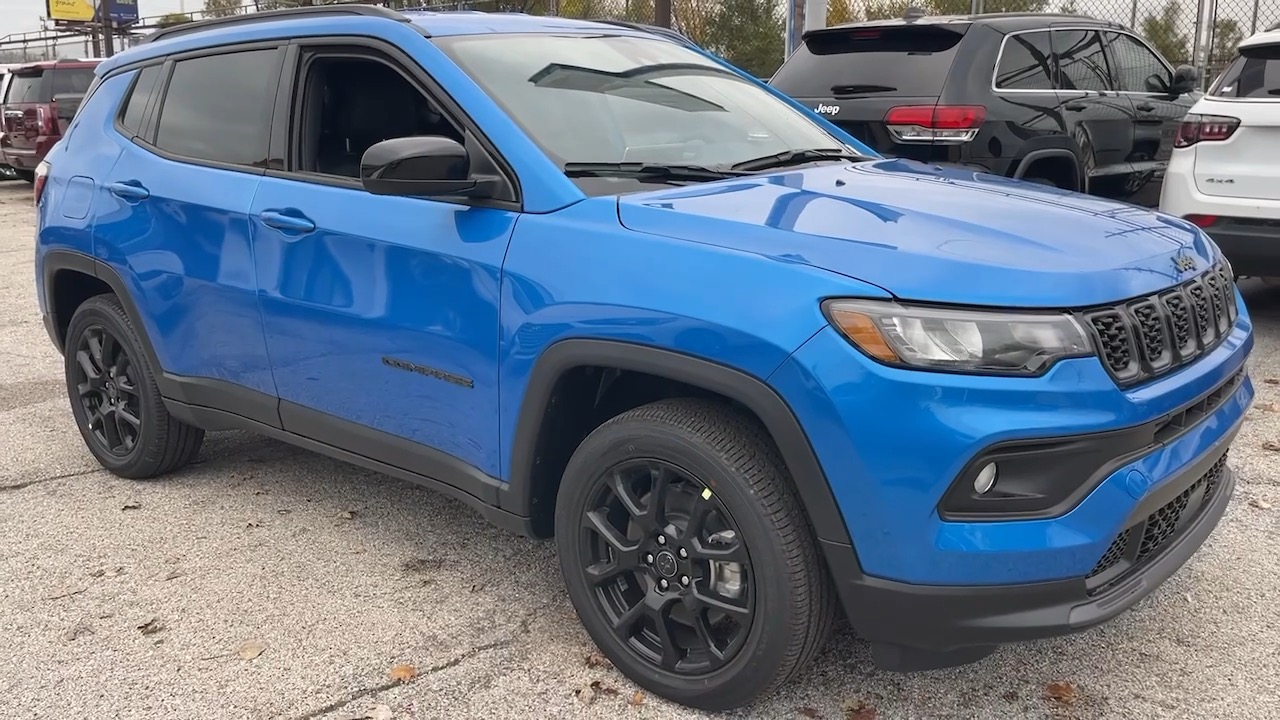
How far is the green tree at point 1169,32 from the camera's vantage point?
1264cm

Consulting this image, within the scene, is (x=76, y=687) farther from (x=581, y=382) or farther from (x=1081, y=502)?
(x=1081, y=502)

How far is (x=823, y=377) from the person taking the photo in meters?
2.30

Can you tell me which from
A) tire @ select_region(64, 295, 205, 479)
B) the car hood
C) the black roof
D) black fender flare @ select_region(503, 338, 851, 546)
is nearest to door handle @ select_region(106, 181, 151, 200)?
tire @ select_region(64, 295, 205, 479)

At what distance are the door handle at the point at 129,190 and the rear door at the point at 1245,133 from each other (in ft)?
17.5

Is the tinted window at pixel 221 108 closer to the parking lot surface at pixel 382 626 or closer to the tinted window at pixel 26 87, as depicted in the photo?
the parking lot surface at pixel 382 626

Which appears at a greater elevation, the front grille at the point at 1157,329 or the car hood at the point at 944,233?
the car hood at the point at 944,233

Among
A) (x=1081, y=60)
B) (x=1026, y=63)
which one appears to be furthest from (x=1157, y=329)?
(x=1081, y=60)

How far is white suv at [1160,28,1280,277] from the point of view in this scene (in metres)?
5.68

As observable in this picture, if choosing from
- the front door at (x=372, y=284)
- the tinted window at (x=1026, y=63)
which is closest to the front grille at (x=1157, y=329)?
the front door at (x=372, y=284)

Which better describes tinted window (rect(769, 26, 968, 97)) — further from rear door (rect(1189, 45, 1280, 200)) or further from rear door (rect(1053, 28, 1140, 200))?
rear door (rect(1189, 45, 1280, 200))

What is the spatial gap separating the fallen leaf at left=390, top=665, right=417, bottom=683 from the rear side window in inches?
211

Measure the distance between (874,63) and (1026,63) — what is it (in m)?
0.89

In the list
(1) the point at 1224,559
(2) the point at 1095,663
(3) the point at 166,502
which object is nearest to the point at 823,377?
(2) the point at 1095,663

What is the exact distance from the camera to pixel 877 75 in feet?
20.5
